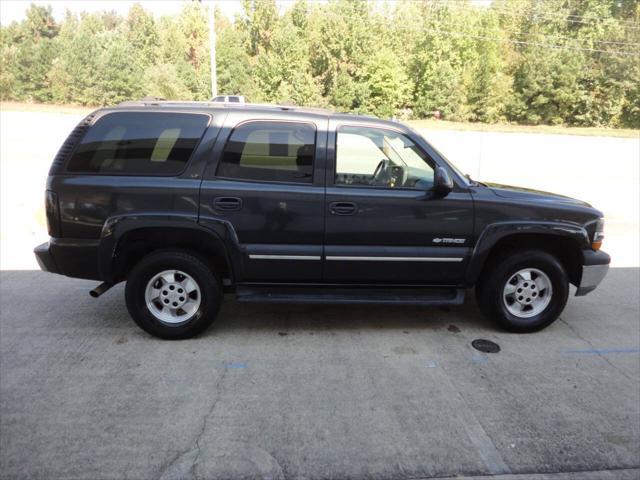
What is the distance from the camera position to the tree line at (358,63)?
136ft

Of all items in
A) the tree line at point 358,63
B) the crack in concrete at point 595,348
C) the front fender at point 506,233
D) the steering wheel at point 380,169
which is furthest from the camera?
the tree line at point 358,63

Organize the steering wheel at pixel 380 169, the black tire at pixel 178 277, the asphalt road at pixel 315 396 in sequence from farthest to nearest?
the steering wheel at pixel 380 169, the black tire at pixel 178 277, the asphalt road at pixel 315 396

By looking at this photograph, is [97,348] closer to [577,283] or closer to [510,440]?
[510,440]

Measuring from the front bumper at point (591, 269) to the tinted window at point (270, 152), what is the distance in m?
2.51

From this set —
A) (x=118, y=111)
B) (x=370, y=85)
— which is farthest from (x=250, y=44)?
(x=118, y=111)

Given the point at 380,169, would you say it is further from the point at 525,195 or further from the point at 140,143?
the point at 140,143

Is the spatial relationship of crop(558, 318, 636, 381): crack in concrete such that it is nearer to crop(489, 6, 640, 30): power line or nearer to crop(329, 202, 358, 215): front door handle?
crop(329, 202, 358, 215): front door handle

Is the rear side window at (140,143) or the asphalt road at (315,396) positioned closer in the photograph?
the asphalt road at (315,396)

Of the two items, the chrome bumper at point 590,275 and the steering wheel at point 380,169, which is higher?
the steering wheel at point 380,169

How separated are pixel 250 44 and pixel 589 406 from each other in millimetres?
48182

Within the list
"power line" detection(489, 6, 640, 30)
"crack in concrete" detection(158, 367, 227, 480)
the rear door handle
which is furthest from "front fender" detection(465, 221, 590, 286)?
"power line" detection(489, 6, 640, 30)

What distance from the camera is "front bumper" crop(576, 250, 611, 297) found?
181 inches

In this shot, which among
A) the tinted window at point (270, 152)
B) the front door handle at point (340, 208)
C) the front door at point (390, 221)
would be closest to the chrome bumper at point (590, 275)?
the front door at point (390, 221)

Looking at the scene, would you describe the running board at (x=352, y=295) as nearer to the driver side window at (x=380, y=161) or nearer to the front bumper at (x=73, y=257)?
the driver side window at (x=380, y=161)
